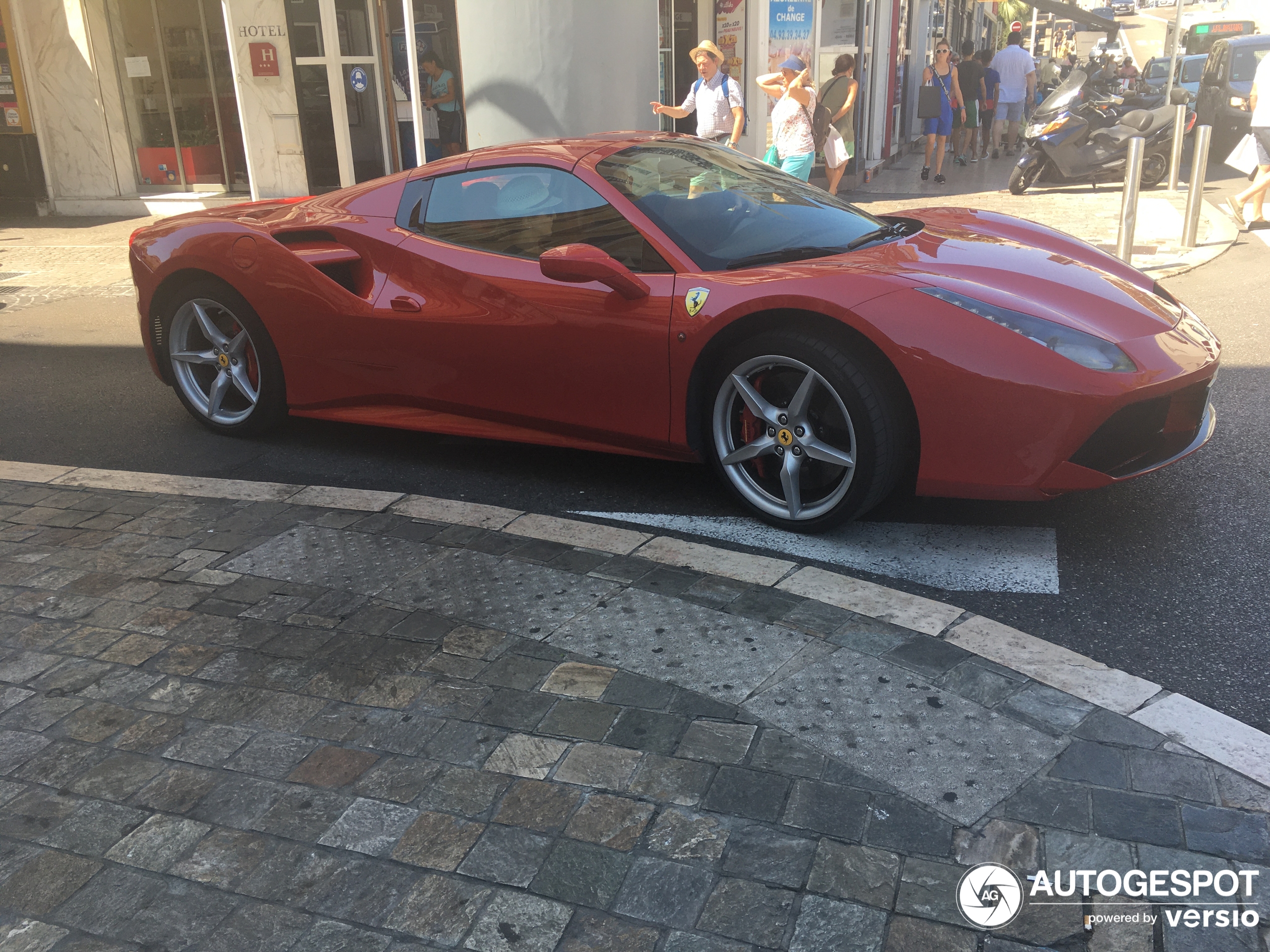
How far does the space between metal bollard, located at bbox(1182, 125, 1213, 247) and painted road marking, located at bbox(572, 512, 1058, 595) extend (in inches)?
262

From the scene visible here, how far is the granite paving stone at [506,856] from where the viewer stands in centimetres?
228

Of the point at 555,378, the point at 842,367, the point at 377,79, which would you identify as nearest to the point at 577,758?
the point at 842,367

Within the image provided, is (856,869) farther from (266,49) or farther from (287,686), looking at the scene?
(266,49)

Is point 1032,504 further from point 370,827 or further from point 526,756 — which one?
point 370,827

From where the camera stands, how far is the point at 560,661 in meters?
3.09

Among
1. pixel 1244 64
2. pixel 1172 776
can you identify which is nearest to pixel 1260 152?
pixel 1172 776

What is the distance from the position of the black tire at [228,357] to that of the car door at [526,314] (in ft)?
2.49

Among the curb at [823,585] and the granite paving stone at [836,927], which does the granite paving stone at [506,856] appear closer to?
the granite paving stone at [836,927]

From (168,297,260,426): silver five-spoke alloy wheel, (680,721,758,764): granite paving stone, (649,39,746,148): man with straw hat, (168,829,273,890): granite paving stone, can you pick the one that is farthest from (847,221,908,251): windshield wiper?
(649,39,746,148): man with straw hat

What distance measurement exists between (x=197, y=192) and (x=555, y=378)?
42.0 ft

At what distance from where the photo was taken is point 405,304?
457cm

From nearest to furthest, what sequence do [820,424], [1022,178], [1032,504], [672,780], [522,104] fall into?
1. [672,780]
2. [820,424]
3. [1032,504]
4. [522,104]
5. [1022,178]

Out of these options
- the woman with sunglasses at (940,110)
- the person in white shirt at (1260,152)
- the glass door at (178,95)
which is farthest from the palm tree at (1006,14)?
the glass door at (178,95)

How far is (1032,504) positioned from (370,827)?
2.80 meters
